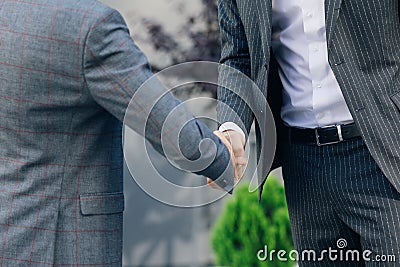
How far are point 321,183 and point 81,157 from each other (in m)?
0.79

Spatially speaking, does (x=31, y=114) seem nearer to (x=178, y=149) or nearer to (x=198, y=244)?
(x=178, y=149)

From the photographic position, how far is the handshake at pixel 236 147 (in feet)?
9.31

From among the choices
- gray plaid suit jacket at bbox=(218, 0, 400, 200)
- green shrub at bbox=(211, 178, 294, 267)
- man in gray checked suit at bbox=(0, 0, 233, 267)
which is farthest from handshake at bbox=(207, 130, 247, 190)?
green shrub at bbox=(211, 178, 294, 267)

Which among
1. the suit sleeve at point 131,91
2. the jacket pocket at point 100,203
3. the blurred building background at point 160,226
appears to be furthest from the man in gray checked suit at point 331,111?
the blurred building background at point 160,226

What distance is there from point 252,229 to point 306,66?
122 inches

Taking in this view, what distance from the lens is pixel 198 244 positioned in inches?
286

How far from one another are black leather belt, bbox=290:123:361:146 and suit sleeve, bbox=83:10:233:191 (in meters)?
0.37

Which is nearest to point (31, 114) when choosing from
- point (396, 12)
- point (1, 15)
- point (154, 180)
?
point (1, 15)

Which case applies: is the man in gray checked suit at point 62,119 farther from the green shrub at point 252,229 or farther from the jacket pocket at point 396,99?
the green shrub at point 252,229

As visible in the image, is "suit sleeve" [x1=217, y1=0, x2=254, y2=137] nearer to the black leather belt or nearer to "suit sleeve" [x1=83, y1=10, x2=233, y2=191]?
the black leather belt

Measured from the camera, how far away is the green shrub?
225 inches

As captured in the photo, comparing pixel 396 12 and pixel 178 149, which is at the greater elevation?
pixel 396 12

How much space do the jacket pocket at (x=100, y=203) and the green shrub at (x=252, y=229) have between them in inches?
125

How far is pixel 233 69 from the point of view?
3111 mm
